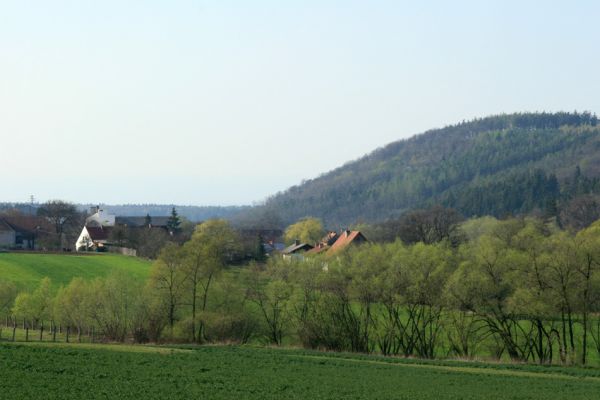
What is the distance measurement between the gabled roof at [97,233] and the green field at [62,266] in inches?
970

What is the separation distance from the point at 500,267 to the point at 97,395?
106 ft

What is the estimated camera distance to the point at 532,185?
192375 mm

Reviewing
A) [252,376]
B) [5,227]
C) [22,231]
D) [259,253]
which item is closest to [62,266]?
[259,253]

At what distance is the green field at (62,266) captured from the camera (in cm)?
9181

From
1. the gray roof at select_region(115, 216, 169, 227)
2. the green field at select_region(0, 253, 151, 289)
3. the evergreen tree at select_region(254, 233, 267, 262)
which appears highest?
the gray roof at select_region(115, 216, 169, 227)

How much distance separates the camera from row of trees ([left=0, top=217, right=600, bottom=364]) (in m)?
53.8

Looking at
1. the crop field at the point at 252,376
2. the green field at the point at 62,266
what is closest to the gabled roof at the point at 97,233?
the green field at the point at 62,266

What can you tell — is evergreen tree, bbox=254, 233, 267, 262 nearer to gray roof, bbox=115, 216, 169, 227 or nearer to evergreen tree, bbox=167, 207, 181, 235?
evergreen tree, bbox=167, 207, 181, 235

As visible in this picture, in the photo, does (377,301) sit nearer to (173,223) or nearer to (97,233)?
(97,233)

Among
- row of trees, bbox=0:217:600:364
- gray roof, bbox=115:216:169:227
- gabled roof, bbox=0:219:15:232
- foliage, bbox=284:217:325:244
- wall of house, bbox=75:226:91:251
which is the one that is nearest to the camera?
row of trees, bbox=0:217:600:364

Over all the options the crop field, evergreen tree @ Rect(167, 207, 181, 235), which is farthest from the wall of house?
the crop field

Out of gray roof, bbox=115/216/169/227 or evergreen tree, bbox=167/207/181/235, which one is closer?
evergreen tree, bbox=167/207/181/235

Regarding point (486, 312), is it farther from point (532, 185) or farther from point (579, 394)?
point (532, 185)

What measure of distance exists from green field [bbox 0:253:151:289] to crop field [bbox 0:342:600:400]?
150ft
